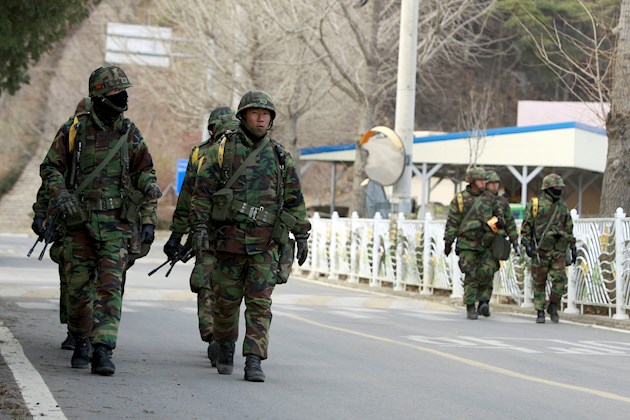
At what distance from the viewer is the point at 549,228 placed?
1775cm

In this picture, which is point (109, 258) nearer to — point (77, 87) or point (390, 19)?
point (390, 19)

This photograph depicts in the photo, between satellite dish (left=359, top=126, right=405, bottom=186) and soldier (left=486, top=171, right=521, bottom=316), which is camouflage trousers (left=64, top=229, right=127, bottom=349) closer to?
soldier (left=486, top=171, right=521, bottom=316)

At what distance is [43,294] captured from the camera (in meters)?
19.0

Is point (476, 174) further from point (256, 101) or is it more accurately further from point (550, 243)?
point (256, 101)

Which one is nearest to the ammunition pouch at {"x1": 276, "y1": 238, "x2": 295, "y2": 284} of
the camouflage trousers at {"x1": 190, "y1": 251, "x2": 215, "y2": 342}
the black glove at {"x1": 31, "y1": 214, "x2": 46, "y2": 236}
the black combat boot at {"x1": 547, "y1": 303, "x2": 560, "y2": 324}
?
the camouflage trousers at {"x1": 190, "y1": 251, "x2": 215, "y2": 342}

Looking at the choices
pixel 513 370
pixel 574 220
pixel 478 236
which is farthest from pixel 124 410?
pixel 574 220

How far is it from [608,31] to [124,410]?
1428 cm

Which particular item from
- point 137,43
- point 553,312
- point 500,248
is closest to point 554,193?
point 500,248

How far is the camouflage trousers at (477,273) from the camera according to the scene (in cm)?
1795

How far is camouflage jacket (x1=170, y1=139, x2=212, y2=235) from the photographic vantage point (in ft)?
34.7

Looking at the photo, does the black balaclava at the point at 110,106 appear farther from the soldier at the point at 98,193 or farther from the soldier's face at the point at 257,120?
the soldier's face at the point at 257,120

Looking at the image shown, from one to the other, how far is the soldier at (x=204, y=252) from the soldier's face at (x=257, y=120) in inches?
42.2

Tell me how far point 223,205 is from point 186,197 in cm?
118

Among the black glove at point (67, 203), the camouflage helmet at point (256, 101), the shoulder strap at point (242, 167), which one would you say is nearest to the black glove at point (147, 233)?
the black glove at point (67, 203)
